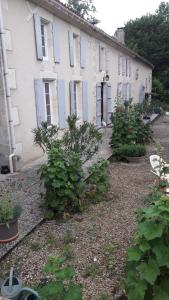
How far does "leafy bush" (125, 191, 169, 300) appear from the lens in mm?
1859

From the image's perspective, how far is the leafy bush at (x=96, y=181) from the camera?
460cm

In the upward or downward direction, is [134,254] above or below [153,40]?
below

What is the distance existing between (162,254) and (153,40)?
93.0ft

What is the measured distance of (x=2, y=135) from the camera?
589cm

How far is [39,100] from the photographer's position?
6934 mm

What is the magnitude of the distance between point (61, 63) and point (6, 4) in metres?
2.77

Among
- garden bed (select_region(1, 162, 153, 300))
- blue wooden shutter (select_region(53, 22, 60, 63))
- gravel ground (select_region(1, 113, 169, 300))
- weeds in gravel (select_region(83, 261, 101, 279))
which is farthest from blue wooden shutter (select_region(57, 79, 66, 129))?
weeds in gravel (select_region(83, 261, 101, 279))

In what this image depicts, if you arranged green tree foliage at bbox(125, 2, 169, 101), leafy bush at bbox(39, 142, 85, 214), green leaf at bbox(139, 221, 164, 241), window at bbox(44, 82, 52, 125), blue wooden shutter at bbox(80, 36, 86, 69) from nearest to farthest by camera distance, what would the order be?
green leaf at bbox(139, 221, 164, 241) < leafy bush at bbox(39, 142, 85, 214) < window at bbox(44, 82, 52, 125) < blue wooden shutter at bbox(80, 36, 86, 69) < green tree foliage at bbox(125, 2, 169, 101)

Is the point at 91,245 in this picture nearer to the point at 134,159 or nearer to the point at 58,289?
the point at 58,289

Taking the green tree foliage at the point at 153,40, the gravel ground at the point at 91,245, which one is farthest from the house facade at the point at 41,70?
the green tree foliage at the point at 153,40

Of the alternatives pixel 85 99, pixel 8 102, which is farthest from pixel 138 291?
pixel 85 99

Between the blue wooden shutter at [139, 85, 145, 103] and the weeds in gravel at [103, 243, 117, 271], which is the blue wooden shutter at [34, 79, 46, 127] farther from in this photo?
the blue wooden shutter at [139, 85, 145, 103]

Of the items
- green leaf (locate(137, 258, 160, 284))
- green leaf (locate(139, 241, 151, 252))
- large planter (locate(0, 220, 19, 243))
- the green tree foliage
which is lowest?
large planter (locate(0, 220, 19, 243))

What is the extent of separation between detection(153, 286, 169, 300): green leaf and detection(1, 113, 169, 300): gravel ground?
743mm
